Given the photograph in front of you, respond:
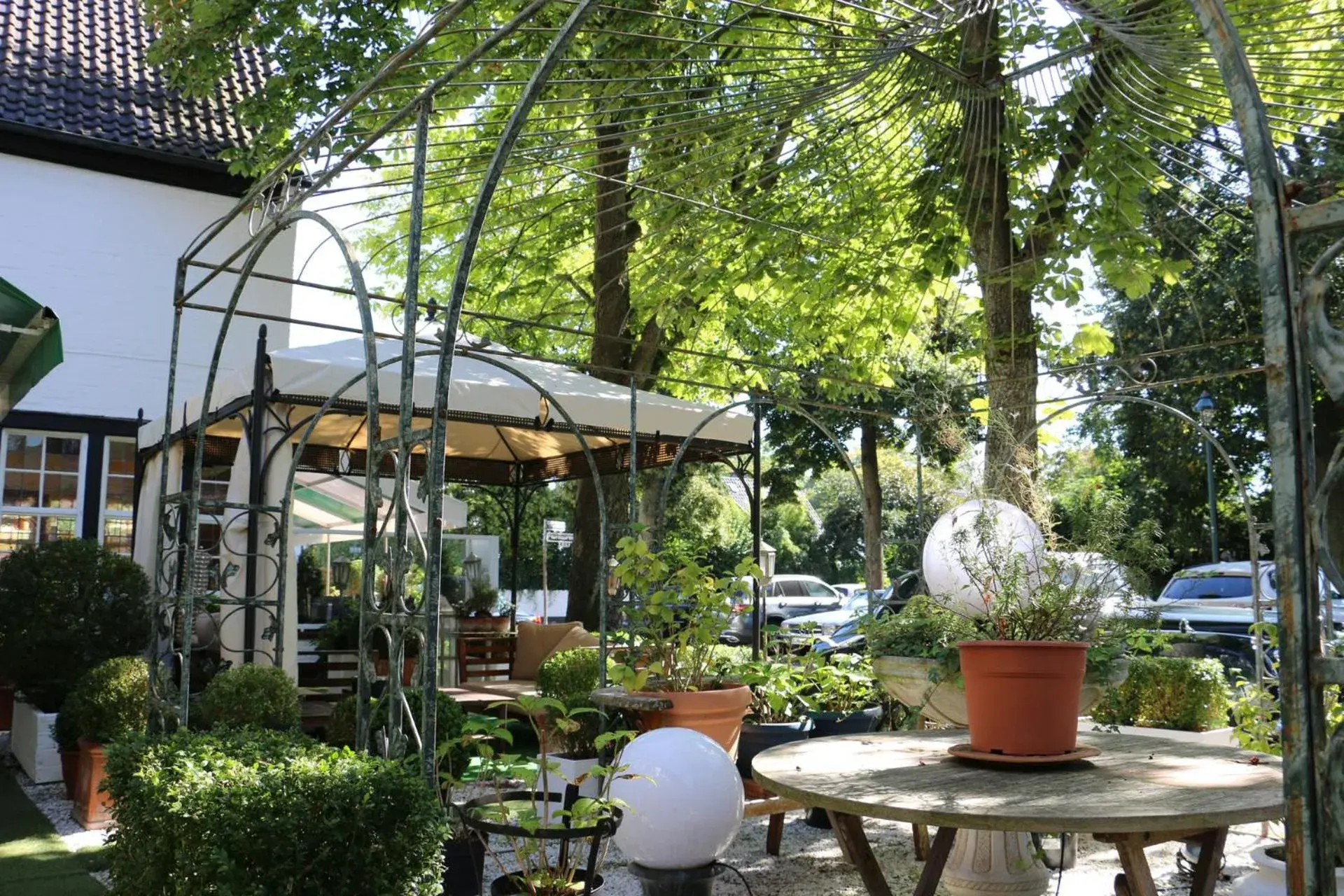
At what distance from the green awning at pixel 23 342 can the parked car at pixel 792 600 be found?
1328 cm

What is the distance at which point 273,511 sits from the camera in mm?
6664

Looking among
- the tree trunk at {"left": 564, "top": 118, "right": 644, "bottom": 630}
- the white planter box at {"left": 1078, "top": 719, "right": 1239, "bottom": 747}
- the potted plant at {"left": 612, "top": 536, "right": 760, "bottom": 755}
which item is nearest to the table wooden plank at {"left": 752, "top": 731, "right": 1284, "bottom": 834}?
the white planter box at {"left": 1078, "top": 719, "right": 1239, "bottom": 747}

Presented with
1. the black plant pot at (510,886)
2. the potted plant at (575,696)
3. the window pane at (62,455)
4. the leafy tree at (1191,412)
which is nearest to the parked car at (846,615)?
the potted plant at (575,696)

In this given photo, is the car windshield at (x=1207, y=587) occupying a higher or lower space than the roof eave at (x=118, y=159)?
lower

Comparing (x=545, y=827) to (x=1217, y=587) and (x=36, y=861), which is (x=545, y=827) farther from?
(x=1217, y=587)

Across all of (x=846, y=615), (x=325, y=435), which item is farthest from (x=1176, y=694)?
(x=846, y=615)

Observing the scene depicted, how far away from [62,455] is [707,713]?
861 centimetres

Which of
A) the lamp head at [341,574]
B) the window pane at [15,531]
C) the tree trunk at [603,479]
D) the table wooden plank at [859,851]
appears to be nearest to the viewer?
the table wooden plank at [859,851]

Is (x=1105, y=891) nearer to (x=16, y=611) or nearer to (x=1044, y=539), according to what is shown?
(x=1044, y=539)

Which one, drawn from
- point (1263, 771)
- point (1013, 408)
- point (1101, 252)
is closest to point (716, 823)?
point (1263, 771)

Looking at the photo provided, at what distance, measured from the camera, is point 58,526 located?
1098 cm

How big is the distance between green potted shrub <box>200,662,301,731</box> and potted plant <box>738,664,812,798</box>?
2.46m

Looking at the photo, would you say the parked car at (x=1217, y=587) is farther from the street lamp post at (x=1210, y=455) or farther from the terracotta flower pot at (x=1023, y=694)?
the terracotta flower pot at (x=1023, y=694)

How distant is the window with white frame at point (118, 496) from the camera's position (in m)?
11.2
